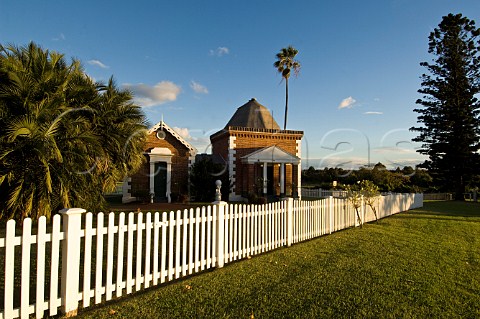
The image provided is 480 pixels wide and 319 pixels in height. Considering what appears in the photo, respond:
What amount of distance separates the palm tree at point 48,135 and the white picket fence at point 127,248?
1517mm

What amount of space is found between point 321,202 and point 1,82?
29.1 ft

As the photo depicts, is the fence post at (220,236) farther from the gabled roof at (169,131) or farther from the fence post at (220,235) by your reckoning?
the gabled roof at (169,131)

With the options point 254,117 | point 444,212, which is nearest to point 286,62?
point 254,117

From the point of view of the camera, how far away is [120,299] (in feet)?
13.3

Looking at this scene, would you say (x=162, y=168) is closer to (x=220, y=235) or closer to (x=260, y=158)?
(x=260, y=158)

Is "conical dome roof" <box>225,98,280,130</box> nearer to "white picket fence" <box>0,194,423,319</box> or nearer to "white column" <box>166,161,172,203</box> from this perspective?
"white column" <box>166,161,172,203</box>

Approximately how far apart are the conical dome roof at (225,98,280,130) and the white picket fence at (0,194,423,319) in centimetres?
1547

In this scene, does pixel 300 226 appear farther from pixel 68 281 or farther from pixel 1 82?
pixel 1 82

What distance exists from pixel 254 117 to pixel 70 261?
22.1m

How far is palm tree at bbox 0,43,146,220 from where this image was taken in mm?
7004

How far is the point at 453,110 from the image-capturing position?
1059 inches

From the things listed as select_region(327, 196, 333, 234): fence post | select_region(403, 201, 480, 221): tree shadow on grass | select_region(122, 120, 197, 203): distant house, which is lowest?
select_region(403, 201, 480, 221): tree shadow on grass

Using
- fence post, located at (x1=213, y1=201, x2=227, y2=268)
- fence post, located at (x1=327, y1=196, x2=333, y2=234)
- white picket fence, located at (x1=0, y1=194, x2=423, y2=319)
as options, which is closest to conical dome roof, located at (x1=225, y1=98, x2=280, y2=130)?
white picket fence, located at (x1=0, y1=194, x2=423, y2=319)

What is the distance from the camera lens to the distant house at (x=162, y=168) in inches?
688
